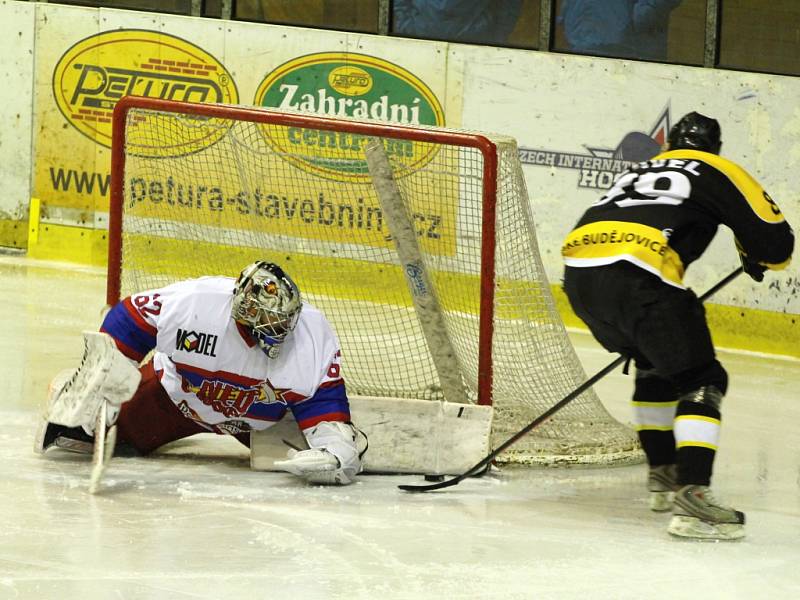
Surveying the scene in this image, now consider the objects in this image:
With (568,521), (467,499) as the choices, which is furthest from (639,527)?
(467,499)

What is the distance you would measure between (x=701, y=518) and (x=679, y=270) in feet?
2.22

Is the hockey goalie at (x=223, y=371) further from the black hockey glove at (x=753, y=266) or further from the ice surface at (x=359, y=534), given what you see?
the black hockey glove at (x=753, y=266)

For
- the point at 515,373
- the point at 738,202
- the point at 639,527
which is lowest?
the point at 639,527

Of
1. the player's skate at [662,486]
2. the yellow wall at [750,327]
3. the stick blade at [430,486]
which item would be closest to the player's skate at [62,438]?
the stick blade at [430,486]

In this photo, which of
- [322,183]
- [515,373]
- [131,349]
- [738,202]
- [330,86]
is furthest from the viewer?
[330,86]

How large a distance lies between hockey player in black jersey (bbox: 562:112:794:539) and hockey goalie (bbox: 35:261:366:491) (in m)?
0.82

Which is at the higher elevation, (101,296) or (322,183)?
(322,183)

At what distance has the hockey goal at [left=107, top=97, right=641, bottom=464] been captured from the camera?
4.87m

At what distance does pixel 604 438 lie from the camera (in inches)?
201

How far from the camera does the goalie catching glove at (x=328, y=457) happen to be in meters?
4.30

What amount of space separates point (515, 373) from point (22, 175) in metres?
4.89

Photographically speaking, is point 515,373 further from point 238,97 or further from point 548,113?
point 238,97

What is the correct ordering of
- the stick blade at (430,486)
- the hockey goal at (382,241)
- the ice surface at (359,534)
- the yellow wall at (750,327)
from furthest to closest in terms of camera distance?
the yellow wall at (750,327) < the hockey goal at (382,241) < the stick blade at (430,486) < the ice surface at (359,534)

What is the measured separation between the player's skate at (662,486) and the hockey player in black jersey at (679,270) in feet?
0.54
